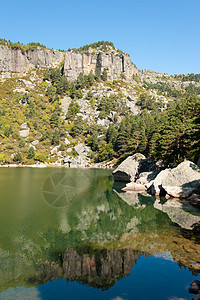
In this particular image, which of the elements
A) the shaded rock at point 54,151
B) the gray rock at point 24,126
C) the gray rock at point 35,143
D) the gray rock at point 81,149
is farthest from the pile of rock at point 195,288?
the gray rock at point 24,126

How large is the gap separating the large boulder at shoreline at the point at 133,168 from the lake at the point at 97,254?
29241 mm

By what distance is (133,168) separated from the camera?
5594 cm

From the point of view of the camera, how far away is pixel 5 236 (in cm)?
1750

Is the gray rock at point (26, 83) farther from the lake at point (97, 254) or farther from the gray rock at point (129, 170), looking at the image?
the lake at point (97, 254)

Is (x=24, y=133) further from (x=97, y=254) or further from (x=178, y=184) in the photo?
(x=97, y=254)

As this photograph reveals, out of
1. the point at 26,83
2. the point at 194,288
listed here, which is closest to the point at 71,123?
the point at 26,83

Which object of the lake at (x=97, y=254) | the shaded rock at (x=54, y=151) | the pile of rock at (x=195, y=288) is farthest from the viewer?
the shaded rock at (x=54, y=151)

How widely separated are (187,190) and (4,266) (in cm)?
2941

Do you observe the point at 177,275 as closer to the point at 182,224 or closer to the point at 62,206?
the point at 182,224

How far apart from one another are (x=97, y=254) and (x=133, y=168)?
1672 inches

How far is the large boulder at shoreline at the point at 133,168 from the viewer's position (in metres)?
56.0

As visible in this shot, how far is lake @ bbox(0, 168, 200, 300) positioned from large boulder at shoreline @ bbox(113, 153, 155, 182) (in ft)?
95.9

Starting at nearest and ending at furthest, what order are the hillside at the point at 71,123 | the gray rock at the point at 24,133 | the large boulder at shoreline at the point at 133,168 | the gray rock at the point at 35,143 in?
the large boulder at shoreline at the point at 133,168 < the hillside at the point at 71,123 < the gray rock at the point at 35,143 < the gray rock at the point at 24,133

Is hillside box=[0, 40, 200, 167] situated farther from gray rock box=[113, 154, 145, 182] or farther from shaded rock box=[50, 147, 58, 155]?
gray rock box=[113, 154, 145, 182]
